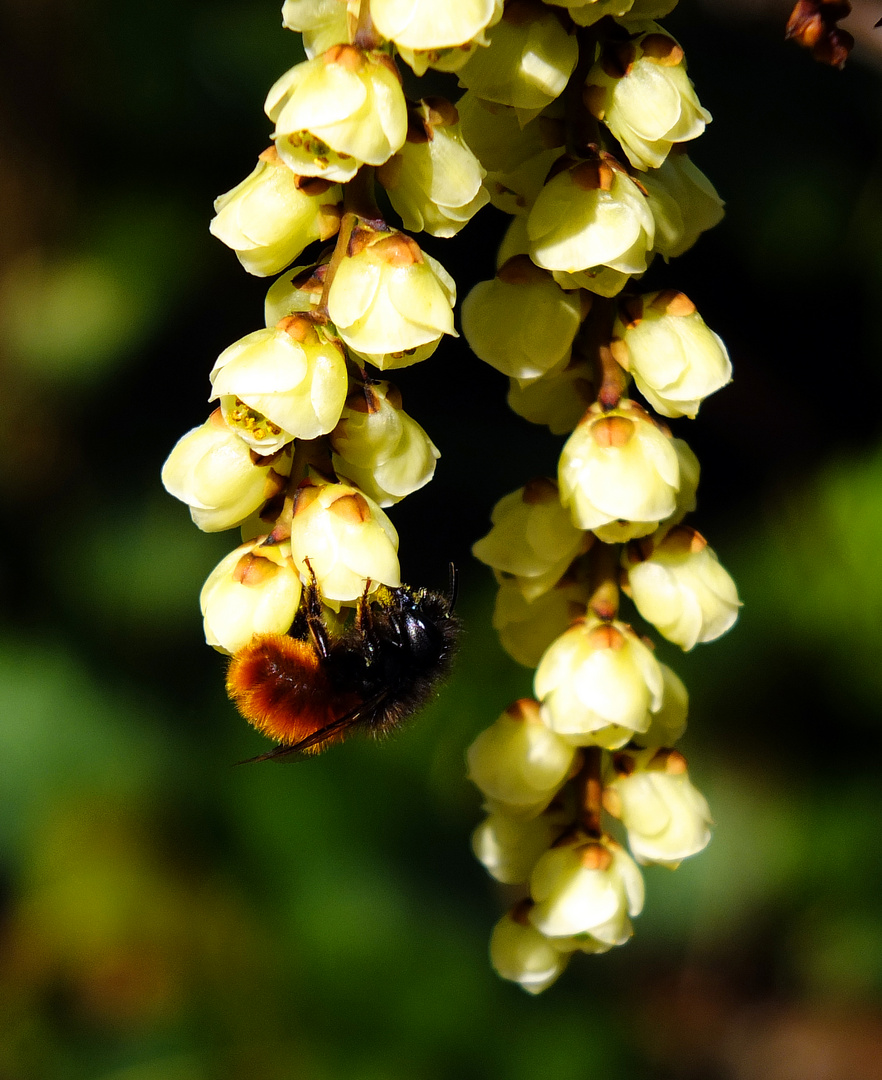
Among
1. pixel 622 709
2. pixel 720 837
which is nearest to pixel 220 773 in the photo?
pixel 720 837

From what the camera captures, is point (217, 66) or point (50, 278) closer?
point (217, 66)

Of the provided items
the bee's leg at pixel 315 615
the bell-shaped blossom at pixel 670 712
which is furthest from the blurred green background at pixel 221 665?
the bee's leg at pixel 315 615

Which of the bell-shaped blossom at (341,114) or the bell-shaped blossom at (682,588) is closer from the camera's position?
the bell-shaped blossom at (341,114)

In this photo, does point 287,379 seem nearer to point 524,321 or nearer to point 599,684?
point 524,321

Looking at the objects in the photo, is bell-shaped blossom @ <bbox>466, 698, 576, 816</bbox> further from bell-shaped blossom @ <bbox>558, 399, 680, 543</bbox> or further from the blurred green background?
the blurred green background

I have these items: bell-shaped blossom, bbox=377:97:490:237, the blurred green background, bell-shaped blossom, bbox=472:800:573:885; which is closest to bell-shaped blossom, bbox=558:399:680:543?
bell-shaped blossom, bbox=377:97:490:237

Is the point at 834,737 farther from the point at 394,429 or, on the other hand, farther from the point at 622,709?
the point at 394,429

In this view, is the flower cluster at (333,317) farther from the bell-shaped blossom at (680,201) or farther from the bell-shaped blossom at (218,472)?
the bell-shaped blossom at (680,201)
